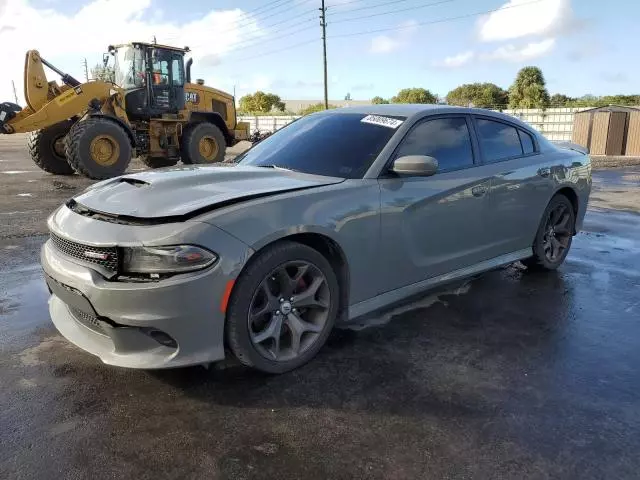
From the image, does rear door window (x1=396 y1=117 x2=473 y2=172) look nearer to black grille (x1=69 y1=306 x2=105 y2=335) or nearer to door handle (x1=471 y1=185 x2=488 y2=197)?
door handle (x1=471 y1=185 x2=488 y2=197)

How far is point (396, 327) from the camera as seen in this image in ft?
12.6

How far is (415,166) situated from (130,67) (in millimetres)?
12235

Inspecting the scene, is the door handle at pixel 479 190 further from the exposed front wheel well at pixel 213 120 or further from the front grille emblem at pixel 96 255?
the exposed front wheel well at pixel 213 120

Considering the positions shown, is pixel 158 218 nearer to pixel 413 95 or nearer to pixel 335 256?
pixel 335 256

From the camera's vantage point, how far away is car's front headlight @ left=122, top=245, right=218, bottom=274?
260 centimetres

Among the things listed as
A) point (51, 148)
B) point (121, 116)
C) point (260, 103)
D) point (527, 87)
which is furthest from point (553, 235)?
point (260, 103)

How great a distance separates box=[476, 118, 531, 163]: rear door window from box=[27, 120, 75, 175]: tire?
1198 centimetres

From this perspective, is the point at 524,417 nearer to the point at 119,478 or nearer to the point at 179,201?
the point at 119,478

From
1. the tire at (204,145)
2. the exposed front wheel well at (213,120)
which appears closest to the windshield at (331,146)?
the tire at (204,145)

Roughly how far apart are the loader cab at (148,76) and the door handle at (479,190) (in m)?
11.4

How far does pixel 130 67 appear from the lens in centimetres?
1365

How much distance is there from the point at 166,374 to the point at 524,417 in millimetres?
1941

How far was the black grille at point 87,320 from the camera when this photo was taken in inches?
110

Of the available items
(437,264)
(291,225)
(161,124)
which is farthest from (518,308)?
(161,124)
